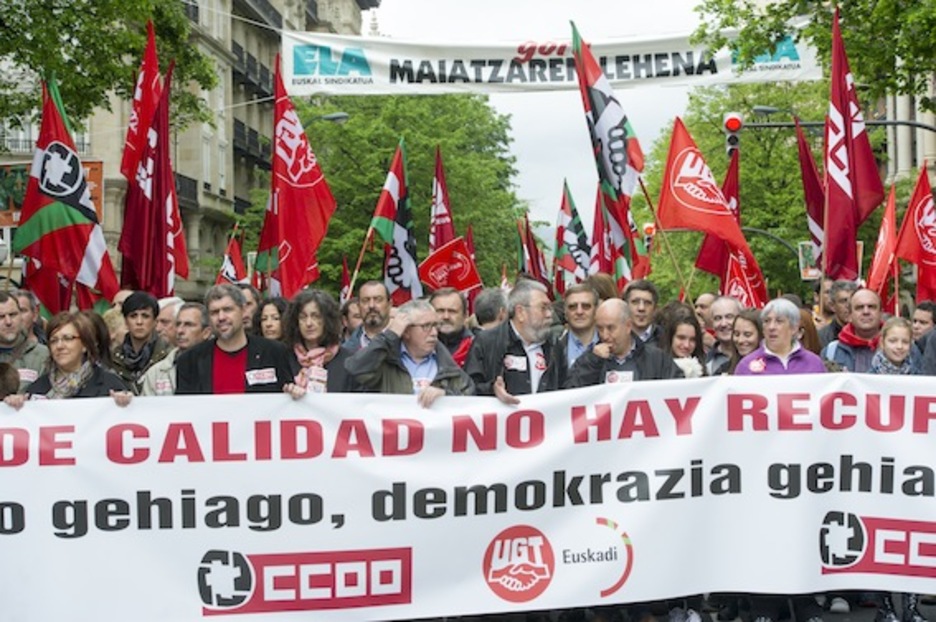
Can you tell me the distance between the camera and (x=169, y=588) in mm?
6281

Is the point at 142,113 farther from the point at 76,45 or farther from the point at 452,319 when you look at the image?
the point at 76,45

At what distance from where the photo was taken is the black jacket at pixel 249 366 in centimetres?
707

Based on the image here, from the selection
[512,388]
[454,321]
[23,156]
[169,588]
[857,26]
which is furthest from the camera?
[23,156]

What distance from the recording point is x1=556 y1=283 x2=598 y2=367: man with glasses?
25.3 ft

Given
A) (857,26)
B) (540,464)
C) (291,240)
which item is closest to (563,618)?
(540,464)

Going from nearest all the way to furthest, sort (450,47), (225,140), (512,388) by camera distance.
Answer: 1. (512,388)
2. (450,47)
3. (225,140)

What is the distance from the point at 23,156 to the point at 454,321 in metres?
33.2

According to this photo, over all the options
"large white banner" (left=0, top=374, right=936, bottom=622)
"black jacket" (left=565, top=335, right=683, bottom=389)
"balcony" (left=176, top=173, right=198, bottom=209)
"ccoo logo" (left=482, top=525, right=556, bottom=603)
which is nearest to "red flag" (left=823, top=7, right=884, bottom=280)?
"black jacket" (left=565, top=335, right=683, bottom=389)

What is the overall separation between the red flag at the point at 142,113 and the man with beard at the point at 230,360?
372 cm

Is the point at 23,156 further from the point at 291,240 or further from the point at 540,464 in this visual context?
the point at 540,464

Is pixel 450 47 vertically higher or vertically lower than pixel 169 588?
higher

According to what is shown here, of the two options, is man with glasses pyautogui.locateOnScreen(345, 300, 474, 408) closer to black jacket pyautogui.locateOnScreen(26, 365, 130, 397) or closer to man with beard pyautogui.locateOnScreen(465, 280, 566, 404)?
man with beard pyautogui.locateOnScreen(465, 280, 566, 404)

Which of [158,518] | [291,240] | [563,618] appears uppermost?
[291,240]

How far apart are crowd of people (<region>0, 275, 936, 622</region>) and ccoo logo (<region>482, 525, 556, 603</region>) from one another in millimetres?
601
